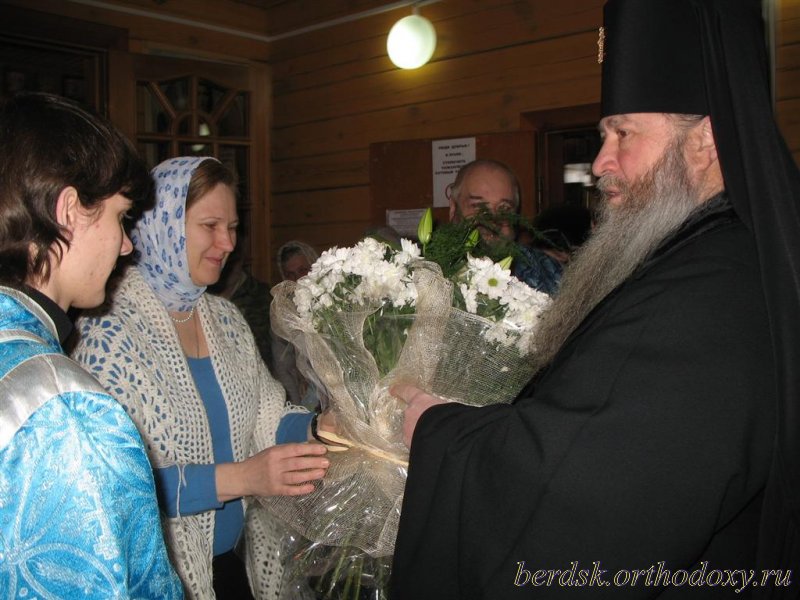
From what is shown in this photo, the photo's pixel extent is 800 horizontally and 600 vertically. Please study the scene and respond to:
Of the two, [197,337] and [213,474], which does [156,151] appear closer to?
[197,337]

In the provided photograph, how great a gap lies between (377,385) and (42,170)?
745 millimetres

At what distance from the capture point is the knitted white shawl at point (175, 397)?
178cm

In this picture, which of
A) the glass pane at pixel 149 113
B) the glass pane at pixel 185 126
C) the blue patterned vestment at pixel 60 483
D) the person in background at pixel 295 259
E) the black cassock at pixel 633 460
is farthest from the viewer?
the glass pane at pixel 185 126

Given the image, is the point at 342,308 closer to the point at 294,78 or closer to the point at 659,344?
the point at 659,344

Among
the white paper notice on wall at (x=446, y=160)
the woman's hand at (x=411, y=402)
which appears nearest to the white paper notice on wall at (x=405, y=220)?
the white paper notice on wall at (x=446, y=160)

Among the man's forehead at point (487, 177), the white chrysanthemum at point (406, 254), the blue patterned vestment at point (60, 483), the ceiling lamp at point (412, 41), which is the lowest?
the blue patterned vestment at point (60, 483)

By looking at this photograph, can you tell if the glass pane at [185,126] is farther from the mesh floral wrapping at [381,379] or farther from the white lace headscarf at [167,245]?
the mesh floral wrapping at [381,379]

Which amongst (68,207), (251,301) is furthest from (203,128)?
(68,207)

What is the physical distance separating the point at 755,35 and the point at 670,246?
45 cm

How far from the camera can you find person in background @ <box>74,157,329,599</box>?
177 cm

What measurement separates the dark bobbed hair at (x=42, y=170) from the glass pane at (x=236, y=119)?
5.59 metres

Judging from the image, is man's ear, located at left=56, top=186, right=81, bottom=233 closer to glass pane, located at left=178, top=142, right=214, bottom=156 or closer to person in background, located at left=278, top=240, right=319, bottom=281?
person in background, located at left=278, top=240, right=319, bottom=281

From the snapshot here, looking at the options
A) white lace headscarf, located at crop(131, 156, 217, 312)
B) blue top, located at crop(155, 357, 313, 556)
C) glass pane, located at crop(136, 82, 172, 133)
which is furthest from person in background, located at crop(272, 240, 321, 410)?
glass pane, located at crop(136, 82, 172, 133)

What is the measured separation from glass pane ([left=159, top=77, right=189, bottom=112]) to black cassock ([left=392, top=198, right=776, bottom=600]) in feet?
17.8
